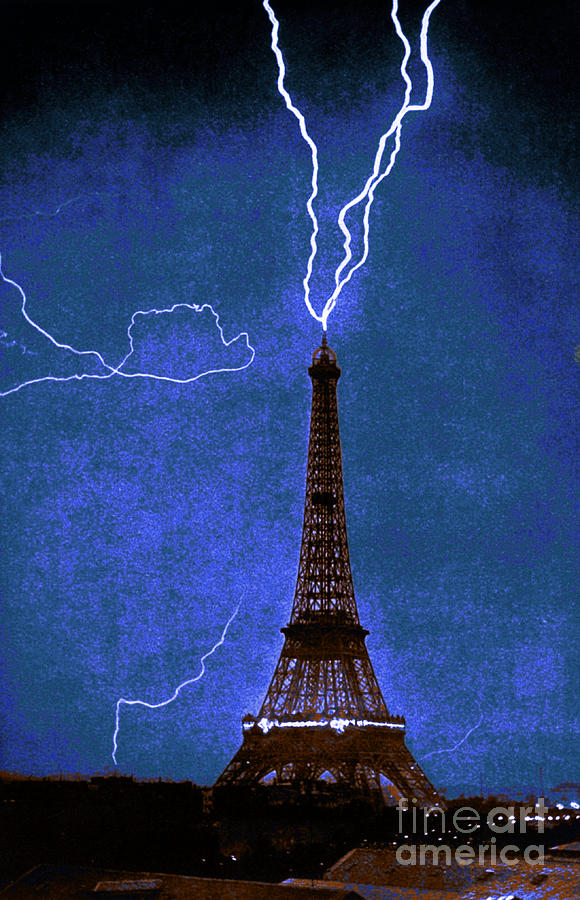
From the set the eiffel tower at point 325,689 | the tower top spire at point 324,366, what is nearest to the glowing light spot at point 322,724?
the eiffel tower at point 325,689

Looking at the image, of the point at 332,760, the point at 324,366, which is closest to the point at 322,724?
the point at 332,760

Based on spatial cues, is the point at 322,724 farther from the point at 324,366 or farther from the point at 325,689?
the point at 324,366

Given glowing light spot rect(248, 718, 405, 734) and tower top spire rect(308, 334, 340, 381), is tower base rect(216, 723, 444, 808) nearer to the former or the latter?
glowing light spot rect(248, 718, 405, 734)

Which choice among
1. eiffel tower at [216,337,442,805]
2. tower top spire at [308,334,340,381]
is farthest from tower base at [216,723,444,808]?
tower top spire at [308,334,340,381]

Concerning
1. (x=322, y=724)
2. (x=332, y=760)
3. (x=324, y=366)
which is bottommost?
(x=332, y=760)

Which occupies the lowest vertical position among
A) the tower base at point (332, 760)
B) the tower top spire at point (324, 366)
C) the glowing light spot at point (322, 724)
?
the tower base at point (332, 760)

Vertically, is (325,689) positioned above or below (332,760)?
above

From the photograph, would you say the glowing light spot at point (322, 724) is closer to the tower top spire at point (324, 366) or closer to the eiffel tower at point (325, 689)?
the eiffel tower at point (325, 689)

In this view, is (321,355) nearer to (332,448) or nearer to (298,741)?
(332,448)
